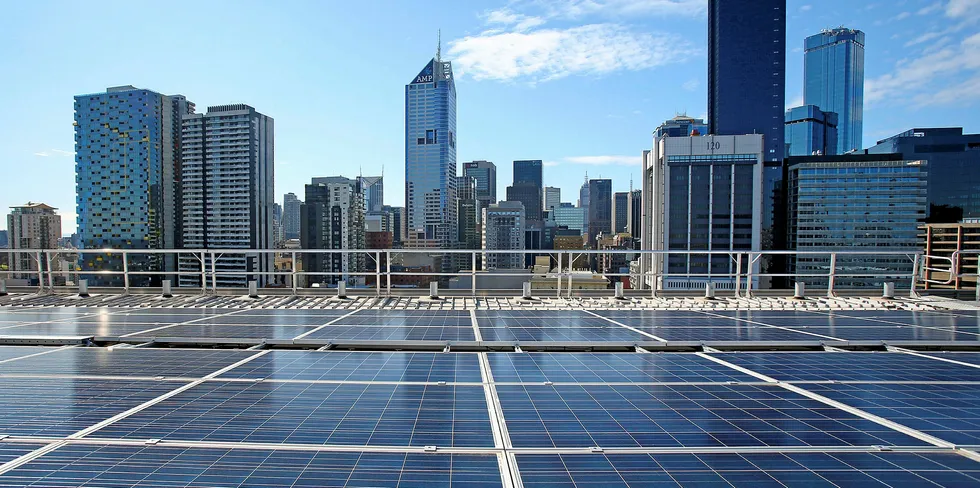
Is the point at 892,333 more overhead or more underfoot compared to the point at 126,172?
more underfoot

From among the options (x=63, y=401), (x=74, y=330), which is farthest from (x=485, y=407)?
(x=74, y=330)

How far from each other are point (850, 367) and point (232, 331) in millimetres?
7703

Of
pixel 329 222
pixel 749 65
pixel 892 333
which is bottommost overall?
pixel 892 333

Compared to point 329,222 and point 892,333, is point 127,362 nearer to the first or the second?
point 892,333

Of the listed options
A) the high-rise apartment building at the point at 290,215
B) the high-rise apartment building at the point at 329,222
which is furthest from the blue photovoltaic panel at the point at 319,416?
the high-rise apartment building at the point at 290,215

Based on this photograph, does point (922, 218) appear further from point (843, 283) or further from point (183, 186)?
point (183, 186)

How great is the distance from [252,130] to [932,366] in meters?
103

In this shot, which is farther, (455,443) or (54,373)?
(54,373)

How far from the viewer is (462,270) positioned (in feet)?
150

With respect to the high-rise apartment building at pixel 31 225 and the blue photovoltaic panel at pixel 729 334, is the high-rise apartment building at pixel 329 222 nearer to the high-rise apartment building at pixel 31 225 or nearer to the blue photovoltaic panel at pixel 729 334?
the high-rise apartment building at pixel 31 225

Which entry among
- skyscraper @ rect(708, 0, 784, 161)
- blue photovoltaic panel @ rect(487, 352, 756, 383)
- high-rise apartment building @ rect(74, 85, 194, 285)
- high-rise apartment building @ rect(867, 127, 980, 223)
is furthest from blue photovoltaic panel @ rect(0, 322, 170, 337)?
skyscraper @ rect(708, 0, 784, 161)

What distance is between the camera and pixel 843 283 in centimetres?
8150

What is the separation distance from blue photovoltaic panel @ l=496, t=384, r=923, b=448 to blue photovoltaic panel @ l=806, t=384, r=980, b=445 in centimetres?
32

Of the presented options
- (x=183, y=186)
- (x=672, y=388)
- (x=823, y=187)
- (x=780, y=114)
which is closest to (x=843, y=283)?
(x=823, y=187)
